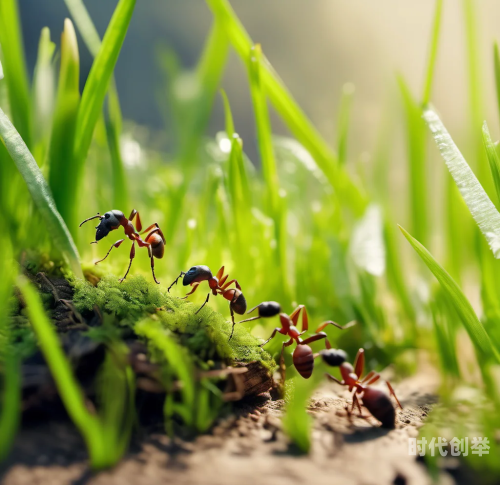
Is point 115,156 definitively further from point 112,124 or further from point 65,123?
point 65,123

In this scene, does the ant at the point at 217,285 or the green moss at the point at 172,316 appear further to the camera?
the ant at the point at 217,285

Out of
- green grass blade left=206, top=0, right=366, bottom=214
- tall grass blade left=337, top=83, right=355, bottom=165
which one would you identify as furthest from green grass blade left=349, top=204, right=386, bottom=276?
tall grass blade left=337, top=83, right=355, bottom=165

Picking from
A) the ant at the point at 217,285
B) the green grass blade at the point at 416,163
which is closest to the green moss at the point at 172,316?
the ant at the point at 217,285

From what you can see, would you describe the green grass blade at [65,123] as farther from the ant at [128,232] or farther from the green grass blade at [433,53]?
the green grass blade at [433,53]

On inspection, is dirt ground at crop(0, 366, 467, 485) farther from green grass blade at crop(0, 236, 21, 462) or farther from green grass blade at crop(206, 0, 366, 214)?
green grass blade at crop(206, 0, 366, 214)

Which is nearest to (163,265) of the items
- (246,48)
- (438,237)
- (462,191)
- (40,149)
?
(40,149)

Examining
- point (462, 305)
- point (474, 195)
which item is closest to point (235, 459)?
point (462, 305)
